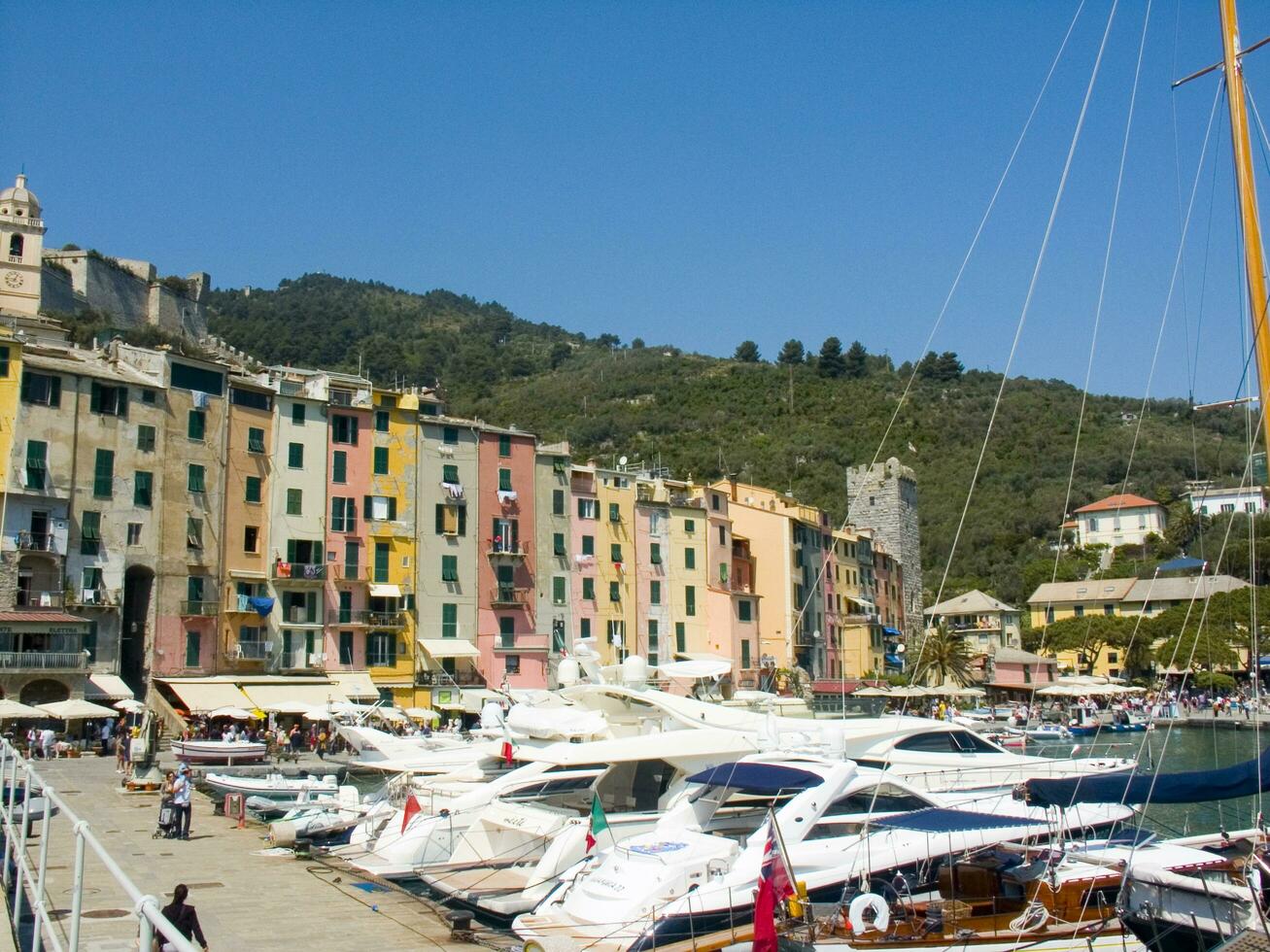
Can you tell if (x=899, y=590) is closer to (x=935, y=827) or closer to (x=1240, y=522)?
(x=1240, y=522)

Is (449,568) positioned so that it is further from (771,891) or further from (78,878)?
(78,878)

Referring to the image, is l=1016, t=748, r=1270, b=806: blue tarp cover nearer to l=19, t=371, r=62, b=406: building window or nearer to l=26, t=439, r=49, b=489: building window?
l=26, t=439, r=49, b=489: building window

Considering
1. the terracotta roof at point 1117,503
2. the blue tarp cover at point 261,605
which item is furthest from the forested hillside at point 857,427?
the blue tarp cover at point 261,605

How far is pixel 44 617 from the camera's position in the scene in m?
44.5

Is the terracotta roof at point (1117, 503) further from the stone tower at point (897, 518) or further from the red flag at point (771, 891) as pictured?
the red flag at point (771, 891)

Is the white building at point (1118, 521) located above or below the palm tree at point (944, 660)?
above

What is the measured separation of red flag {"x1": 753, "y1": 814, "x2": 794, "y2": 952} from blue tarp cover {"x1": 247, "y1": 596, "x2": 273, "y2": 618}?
40.0m

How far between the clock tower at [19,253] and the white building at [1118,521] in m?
108

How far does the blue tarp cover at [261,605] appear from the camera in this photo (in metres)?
51.1

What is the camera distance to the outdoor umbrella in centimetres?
4144

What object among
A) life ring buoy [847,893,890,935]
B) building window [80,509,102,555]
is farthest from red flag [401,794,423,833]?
building window [80,509,102,555]

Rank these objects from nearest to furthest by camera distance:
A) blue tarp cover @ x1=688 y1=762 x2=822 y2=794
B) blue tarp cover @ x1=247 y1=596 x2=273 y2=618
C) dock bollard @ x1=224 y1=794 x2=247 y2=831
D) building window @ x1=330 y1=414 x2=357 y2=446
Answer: blue tarp cover @ x1=688 y1=762 x2=822 y2=794 → dock bollard @ x1=224 y1=794 x2=247 y2=831 → blue tarp cover @ x1=247 y1=596 x2=273 y2=618 → building window @ x1=330 y1=414 x2=357 y2=446

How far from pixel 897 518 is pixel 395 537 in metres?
56.8

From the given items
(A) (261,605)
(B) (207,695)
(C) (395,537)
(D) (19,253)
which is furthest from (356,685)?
(D) (19,253)
